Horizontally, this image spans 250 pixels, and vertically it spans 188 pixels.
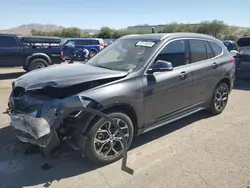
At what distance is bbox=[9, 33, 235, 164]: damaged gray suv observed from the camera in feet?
11.3

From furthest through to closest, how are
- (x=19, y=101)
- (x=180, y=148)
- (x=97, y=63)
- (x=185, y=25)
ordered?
(x=185, y=25)
(x=97, y=63)
(x=180, y=148)
(x=19, y=101)

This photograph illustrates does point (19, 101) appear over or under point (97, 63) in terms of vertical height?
under

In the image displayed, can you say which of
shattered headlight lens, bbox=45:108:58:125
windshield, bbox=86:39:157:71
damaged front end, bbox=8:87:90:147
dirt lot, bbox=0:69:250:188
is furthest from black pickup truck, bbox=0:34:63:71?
shattered headlight lens, bbox=45:108:58:125

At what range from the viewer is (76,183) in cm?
340

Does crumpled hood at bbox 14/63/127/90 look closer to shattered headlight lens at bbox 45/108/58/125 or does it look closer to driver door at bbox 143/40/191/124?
shattered headlight lens at bbox 45/108/58/125

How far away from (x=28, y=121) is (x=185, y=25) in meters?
62.5

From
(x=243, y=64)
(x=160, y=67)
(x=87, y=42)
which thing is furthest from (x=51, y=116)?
(x=87, y=42)

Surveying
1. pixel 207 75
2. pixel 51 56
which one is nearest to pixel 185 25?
pixel 51 56

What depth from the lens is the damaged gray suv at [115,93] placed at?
3.44 m

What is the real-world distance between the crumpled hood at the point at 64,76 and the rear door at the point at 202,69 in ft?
5.56

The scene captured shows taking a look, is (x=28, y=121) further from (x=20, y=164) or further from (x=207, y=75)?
(x=207, y=75)

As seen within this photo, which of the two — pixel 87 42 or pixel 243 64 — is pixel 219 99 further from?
pixel 87 42

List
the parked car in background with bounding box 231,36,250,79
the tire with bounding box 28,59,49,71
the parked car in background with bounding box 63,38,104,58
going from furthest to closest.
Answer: the parked car in background with bounding box 63,38,104,58 → the tire with bounding box 28,59,49,71 → the parked car in background with bounding box 231,36,250,79

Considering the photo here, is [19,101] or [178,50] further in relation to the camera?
[178,50]
